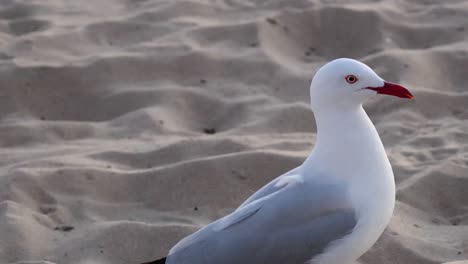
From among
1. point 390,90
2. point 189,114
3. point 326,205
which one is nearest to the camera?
point 326,205

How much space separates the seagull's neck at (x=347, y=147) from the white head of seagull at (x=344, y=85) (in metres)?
0.03

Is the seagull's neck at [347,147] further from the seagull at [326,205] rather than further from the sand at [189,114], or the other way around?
the sand at [189,114]

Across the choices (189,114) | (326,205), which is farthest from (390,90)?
(189,114)

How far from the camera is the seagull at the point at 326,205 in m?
2.63

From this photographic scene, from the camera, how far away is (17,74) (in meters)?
4.68

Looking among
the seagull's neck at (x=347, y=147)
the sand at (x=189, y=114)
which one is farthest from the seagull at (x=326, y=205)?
the sand at (x=189, y=114)

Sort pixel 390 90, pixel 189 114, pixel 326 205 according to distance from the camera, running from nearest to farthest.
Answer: pixel 326 205, pixel 390 90, pixel 189 114

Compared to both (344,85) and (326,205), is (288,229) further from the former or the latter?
(344,85)

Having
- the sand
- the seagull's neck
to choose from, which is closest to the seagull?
the seagull's neck

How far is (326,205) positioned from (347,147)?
0.19 meters

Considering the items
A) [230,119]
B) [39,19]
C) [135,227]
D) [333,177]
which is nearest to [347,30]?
[230,119]

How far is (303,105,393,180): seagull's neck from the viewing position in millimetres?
2697

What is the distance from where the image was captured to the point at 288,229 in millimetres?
2650

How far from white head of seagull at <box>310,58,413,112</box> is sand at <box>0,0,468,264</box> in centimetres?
75
